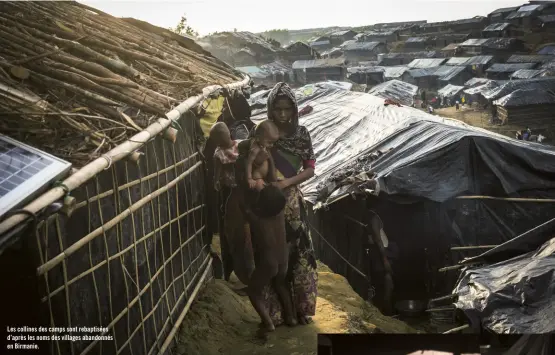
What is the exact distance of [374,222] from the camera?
7.48m

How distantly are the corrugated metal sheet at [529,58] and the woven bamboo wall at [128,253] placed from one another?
36.6 metres

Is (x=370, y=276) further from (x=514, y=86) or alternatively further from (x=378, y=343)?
(x=514, y=86)

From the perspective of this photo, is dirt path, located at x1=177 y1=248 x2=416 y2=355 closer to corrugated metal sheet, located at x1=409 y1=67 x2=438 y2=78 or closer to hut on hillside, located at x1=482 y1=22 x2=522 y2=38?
corrugated metal sheet, located at x1=409 y1=67 x2=438 y2=78

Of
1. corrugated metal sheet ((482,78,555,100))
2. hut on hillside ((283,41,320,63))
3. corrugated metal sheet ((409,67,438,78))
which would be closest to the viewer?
corrugated metal sheet ((482,78,555,100))

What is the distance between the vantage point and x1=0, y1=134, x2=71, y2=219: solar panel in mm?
2408

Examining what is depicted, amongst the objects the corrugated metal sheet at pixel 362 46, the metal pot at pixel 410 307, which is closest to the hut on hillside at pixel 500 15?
the corrugated metal sheet at pixel 362 46

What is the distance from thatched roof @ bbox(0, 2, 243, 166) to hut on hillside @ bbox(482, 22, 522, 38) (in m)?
44.7

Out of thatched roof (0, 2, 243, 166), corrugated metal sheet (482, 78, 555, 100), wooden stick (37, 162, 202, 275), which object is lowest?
wooden stick (37, 162, 202, 275)

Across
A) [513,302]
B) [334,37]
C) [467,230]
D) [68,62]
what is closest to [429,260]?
[467,230]

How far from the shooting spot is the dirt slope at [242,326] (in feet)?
15.2

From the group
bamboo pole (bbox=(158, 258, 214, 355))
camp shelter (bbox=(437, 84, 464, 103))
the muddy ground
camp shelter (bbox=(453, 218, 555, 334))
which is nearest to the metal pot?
the muddy ground

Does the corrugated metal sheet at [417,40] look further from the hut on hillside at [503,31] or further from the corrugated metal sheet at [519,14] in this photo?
the corrugated metal sheet at [519,14]

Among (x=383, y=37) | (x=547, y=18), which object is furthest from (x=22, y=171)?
(x=383, y=37)

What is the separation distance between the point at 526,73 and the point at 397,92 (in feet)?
33.1
